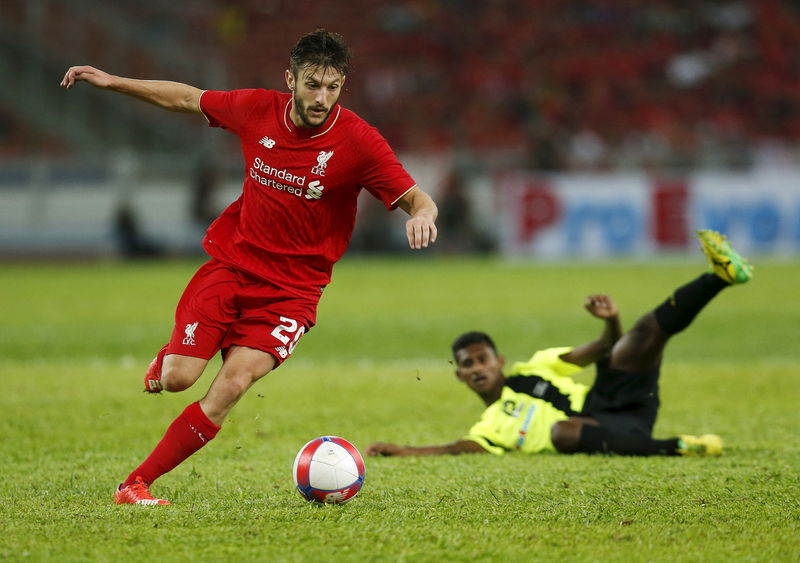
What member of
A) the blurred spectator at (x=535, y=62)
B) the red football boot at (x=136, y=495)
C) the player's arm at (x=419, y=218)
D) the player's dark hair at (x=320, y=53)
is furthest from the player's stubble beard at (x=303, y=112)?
the blurred spectator at (x=535, y=62)

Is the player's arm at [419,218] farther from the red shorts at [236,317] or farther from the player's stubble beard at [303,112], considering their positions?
the red shorts at [236,317]

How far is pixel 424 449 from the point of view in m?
6.33

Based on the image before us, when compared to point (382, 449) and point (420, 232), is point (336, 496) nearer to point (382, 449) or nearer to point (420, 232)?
point (420, 232)

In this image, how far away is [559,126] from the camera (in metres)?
27.2

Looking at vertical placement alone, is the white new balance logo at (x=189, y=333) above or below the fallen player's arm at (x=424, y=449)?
above

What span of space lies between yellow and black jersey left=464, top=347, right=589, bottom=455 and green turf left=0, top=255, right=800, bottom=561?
0.25m

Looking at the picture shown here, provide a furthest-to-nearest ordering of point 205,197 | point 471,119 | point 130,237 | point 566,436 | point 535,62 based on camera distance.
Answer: point 535,62 → point 471,119 → point 130,237 → point 205,197 → point 566,436

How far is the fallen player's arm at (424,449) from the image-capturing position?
631 cm

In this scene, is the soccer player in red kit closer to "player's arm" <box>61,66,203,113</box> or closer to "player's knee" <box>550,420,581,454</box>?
"player's arm" <box>61,66,203,113</box>

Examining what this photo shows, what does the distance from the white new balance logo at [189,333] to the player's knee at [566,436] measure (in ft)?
7.76

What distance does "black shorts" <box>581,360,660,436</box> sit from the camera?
21.5 feet

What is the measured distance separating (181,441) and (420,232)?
58.8 inches

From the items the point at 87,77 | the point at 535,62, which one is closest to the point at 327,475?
the point at 87,77

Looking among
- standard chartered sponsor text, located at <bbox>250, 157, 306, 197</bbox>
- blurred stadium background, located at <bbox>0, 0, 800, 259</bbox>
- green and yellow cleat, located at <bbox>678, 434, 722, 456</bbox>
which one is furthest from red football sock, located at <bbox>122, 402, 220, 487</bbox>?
blurred stadium background, located at <bbox>0, 0, 800, 259</bbox>
